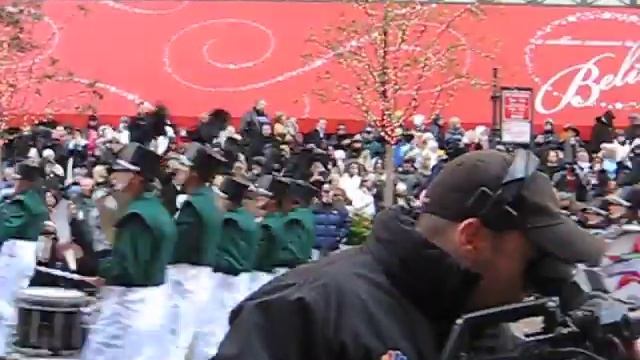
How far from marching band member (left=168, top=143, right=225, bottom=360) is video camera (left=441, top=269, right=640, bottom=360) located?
27.1 ft

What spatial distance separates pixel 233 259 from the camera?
1130cm

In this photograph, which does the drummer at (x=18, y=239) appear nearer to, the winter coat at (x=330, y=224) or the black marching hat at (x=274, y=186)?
the black marching hat at (x=274, y=186)

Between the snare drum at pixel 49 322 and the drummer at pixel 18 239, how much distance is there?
0.52 feet

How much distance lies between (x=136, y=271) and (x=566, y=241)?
7.28m

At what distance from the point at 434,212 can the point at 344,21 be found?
25.8 metres

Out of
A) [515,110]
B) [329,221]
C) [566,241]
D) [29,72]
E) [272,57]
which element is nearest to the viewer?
[566,241]

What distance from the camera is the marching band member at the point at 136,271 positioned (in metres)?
9.30

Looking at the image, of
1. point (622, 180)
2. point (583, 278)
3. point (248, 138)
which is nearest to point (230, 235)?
point (583, 278)

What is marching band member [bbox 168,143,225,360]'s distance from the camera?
34.4 ft

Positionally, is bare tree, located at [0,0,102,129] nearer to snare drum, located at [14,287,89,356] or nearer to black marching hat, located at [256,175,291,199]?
black marching hat, located at [256,175,291,199]

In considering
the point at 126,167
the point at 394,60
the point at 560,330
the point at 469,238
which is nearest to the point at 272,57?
the point at 394,60

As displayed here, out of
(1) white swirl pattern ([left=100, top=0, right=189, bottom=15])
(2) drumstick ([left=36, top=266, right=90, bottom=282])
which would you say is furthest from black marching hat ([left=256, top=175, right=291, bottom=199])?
(1) white swirl pattern ([left=100, top=0, right=189, bottom=15])

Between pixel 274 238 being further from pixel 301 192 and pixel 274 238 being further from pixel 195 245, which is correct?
pixel 195 245

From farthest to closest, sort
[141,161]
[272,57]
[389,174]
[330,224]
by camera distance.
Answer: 1. [272,57]
2. [389,174]
3. [330,224]
4. [141,161]
